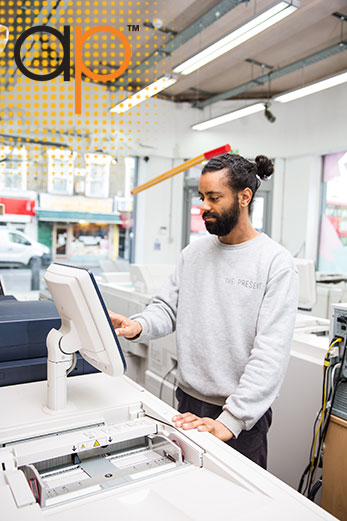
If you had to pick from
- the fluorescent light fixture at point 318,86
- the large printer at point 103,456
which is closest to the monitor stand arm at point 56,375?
the large printer at point 103,456

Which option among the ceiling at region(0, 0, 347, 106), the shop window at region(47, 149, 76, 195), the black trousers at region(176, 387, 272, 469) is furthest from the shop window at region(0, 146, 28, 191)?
the black trousers at region(176, 387, 272, 469)

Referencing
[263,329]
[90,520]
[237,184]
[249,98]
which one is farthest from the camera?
[249,98]

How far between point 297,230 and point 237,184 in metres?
4.80

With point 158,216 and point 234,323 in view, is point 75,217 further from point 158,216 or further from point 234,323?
point 234,323

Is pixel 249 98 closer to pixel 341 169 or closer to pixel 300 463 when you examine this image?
pixel 341 169

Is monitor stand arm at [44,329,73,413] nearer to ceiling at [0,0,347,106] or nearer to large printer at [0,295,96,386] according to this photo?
large printer at [0,295,96,386]

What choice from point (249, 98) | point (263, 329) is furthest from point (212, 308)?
point (249, 98)

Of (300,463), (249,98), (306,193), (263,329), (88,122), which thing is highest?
(249,98)

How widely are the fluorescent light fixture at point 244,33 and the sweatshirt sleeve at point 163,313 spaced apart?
7.98ft

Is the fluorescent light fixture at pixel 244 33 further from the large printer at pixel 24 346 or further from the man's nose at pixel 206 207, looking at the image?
the large printer at pixel 24 346

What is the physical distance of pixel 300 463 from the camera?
197 centimetres

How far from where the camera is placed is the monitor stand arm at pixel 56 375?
1.00 meters

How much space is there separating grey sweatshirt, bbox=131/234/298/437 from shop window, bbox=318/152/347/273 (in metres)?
4.67

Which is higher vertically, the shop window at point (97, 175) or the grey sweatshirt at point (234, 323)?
the shop window at point (97, 175)
